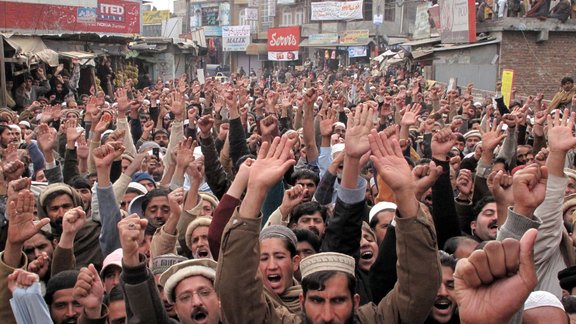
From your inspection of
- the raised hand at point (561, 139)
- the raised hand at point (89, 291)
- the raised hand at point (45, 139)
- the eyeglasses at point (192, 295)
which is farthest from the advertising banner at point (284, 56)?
the raised hand at point (89, 291)

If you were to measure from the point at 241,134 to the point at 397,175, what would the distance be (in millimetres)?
4050

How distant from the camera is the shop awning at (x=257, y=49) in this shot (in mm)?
49625

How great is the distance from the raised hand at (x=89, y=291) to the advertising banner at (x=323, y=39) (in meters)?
39.6

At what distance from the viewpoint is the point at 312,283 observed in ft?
10.4

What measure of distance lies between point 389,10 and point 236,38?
1106 centimetres

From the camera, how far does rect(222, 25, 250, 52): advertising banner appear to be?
162 ft

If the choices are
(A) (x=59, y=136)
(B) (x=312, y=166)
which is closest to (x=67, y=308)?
(B) (x=312, y=166)

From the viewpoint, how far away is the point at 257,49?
163 feet

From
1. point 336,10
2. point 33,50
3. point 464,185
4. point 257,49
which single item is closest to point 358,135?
point 464,185

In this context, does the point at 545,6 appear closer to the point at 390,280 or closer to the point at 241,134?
the point at 241,134

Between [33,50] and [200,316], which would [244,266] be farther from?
[33,50]

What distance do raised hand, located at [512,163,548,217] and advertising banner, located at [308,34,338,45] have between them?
130 feet

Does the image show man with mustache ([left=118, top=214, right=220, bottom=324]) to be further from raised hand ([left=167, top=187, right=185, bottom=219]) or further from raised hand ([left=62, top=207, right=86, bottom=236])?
raised hand ([left=167, top=187, right=185, bottom=219])

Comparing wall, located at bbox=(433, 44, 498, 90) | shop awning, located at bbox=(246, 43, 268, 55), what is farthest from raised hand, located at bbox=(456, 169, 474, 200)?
shop awning, located at bbox=(246, 43, 268, 55)
